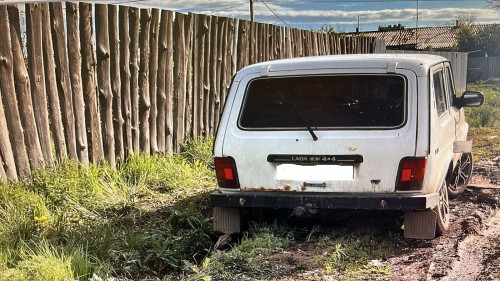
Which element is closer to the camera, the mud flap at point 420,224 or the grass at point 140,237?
the grass at point 140,237

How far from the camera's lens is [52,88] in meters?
6.31

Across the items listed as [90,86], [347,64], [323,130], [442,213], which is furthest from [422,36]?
[323,130]

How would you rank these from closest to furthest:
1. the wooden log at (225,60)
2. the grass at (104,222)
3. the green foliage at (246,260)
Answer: the green foliage at (246,260), the grass at (104,222), the wooden log at (225,60)

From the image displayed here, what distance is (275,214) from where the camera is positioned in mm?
5680

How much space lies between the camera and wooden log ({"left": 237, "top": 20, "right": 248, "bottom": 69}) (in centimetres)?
1019

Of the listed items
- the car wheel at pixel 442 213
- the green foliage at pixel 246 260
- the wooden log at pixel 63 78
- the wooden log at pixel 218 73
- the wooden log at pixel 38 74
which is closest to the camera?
the green foliage at pixel 246 260

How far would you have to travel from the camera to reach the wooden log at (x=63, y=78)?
6.34m

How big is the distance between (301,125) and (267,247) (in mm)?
1021

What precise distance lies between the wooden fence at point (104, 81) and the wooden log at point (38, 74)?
10 millimetres

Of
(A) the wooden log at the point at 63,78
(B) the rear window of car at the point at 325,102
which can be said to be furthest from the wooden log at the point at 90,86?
(B) the rear window of car at the point at 325,102

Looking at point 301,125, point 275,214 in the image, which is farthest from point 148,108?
point 301,125

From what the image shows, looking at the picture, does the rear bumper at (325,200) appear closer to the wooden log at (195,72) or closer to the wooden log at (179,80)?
the wooden log at (179,80)

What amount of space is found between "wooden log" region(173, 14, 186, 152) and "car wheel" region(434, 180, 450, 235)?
3.99m

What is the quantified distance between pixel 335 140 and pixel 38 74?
3.23 metres
